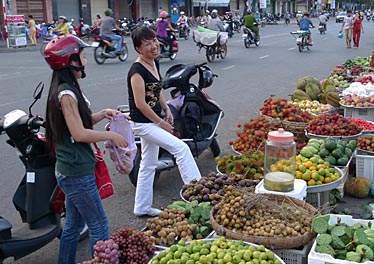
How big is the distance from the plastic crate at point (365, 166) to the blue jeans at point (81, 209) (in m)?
3.18

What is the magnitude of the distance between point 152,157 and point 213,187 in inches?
36.7

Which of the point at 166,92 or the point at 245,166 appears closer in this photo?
the point at 245,166

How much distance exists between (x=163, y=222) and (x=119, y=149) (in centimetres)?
67

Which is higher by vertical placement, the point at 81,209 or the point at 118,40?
the point at 118,40

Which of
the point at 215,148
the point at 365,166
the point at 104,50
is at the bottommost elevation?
the point at 215,148

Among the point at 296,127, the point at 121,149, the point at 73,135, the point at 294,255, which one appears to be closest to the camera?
the point at 294,255

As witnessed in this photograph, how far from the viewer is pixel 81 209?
138 inches

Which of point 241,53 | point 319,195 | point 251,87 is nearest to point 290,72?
point 251,87

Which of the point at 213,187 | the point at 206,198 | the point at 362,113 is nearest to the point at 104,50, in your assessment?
the point at 362,113

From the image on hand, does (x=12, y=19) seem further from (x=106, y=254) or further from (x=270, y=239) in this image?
(x=270, y=239)

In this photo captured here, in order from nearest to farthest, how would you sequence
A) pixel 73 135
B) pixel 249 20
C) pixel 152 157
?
1. pixel 73 135
2. pixel 152 157
3. pixel 249 20

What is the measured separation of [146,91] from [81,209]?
151 cm

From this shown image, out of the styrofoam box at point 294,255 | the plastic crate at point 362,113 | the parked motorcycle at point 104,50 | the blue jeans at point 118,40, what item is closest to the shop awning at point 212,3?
the blue jeans at point 118,40

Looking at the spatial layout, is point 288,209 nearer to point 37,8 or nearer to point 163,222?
point 163,222
